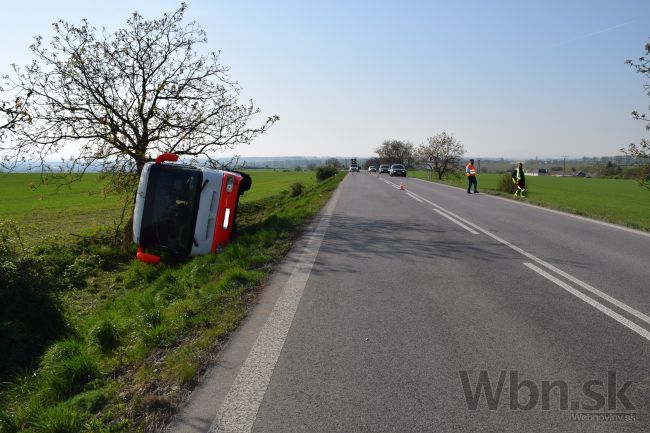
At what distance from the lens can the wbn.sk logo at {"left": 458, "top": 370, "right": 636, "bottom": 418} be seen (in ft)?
10.3

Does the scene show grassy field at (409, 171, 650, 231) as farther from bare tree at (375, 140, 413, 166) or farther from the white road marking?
bare tree at (375, 140, 413, 166)

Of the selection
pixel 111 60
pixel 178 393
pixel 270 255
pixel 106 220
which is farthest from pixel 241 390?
pixel 106 220

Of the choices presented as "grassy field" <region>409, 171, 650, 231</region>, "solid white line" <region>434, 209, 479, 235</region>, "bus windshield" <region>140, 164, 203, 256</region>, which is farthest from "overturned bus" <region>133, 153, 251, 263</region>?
"grassy field" <region>409, 171, 650, 231</region>

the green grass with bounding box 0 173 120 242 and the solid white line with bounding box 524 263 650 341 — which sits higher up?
the solid white line with bounding box 524 263 650 341

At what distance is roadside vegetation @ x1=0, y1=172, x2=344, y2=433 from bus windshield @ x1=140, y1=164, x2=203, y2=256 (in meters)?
0.65

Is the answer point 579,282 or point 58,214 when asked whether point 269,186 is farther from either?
point 579,282

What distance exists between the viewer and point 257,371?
12.0ft

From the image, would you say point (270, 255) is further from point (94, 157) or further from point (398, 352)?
point (94, 157)

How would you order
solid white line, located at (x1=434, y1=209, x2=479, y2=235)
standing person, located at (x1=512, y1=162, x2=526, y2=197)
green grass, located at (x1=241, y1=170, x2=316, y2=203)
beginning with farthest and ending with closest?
green grass, located at (x1=241, y1=170, x2=316, y2=203) < standing person, located at (x1=512, y1=162, x2=526, y2=197) < solid white line, located at (x1=434, y1=209, x2=479, y2=235)

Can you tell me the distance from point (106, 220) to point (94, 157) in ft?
24.0

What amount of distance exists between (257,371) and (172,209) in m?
6.67

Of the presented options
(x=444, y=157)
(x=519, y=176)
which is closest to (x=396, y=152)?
(x=444, y=157)

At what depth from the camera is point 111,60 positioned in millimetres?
13906

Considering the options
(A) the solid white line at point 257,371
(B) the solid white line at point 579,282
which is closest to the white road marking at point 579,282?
(B) the solid white line at point 579,282
